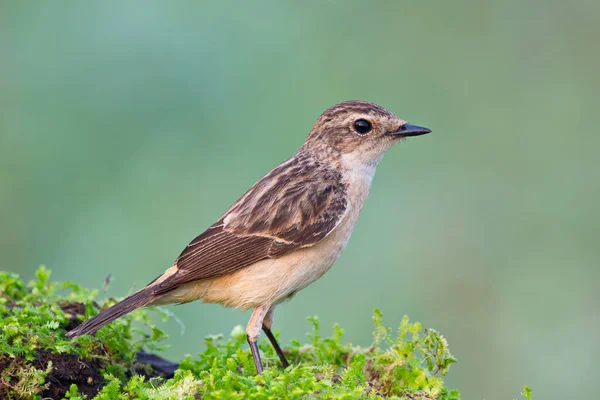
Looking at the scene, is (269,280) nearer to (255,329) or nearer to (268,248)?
(268,248)

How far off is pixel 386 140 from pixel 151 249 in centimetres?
315

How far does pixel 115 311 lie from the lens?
5.44 meters

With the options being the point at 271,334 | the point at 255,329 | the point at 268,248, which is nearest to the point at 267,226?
the point at 268,248

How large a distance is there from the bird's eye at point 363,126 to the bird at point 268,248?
1.06 ft

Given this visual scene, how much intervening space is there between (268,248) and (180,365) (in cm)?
112

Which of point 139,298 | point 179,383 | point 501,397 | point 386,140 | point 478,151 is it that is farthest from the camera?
A: point 478,151

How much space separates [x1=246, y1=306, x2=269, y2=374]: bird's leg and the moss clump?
0.12 metres

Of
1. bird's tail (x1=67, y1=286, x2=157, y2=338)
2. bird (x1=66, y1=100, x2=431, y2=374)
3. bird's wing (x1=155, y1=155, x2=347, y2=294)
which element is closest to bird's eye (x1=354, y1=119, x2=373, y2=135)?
bird (x1=66, y1=100, x2=431, y2=374)

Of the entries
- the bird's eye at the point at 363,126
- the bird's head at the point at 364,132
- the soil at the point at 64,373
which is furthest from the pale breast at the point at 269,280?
the soil at the point at 64,373

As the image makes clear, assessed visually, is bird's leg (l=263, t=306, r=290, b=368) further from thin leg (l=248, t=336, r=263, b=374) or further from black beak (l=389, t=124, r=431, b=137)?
black beak (l=389, t=124, r=431, b=137)

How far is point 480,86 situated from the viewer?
10.2 m

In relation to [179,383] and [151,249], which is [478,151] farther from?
[179,383]

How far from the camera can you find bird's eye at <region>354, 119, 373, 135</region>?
6676 mm

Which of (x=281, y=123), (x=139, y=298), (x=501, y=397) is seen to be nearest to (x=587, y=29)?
(x=281, y=123)
